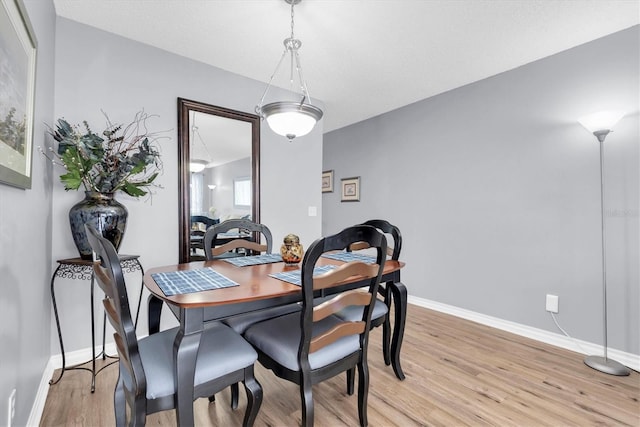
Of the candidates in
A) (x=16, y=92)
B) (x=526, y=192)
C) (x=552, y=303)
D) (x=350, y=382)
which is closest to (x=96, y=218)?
(x=16, y=92)

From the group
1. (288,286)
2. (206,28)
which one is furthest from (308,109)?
(206,28)

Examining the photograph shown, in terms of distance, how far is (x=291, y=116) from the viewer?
1713mm

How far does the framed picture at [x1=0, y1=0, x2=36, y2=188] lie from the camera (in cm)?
100

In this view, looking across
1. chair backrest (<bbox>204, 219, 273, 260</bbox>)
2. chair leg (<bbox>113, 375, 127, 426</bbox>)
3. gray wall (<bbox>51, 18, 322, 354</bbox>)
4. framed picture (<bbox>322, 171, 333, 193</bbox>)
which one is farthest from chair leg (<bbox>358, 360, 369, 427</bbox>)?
framed picture (<bbox>322, 171, 333, 193</bbox>)

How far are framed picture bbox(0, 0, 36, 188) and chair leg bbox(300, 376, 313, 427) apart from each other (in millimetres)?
1283

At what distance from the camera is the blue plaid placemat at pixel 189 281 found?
1232mm

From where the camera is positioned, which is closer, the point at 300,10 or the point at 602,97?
the point at 300,10

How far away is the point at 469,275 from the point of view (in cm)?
305

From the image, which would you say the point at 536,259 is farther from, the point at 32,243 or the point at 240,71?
the point at 32,243

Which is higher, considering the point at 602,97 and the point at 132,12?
the point at 132,12

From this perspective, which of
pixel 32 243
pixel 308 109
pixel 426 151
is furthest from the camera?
pixel 426 151

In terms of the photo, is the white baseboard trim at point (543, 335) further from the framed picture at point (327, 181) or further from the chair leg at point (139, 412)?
the chair leg at point (139, 412)

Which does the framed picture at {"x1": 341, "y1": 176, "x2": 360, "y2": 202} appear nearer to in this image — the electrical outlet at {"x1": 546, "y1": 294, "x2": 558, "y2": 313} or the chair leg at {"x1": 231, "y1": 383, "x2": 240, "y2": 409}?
the electrical outlet at {"x1": 546, "y1": 294, "x2": 558, "y2": 313}

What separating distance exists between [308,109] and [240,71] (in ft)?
4.85
